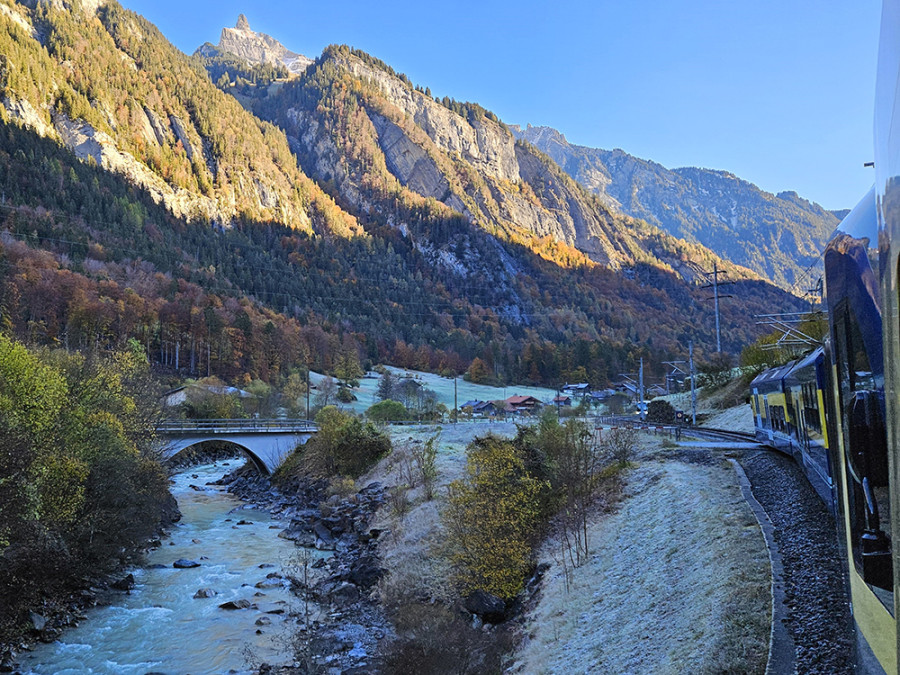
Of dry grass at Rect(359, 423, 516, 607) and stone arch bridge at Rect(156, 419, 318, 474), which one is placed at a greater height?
stone arch bridge at Rect(156, 419, 318, 474)

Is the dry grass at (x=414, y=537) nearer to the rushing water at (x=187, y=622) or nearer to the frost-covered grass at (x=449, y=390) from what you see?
the rushing water at (x=187, y=622)

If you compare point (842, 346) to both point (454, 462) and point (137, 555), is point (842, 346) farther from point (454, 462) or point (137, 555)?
point (454, 462)

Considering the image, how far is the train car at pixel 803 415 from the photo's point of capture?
1141 centimetres

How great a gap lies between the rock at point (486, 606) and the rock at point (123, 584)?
46.3 feet

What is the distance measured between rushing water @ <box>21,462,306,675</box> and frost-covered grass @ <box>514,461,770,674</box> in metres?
8.86

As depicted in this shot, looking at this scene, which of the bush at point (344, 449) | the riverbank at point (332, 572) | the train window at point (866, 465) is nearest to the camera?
the train window at point (866, 465)

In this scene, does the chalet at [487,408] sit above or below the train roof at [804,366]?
below

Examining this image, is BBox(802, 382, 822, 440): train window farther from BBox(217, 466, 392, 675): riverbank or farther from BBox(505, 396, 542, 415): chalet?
BBox(505, 396, 542, 415): chalet

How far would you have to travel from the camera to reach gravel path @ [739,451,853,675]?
8.30 meters

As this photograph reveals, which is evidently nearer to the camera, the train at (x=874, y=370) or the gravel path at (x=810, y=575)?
the train at (x=874, y=370)

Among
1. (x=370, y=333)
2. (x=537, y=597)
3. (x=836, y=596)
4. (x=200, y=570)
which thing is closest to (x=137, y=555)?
(x=200, y=570)

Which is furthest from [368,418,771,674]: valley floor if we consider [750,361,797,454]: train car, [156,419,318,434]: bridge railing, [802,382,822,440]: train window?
[156,419,318,434]: bridge railing

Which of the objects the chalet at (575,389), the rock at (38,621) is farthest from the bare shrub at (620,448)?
the chalet at (575,389)

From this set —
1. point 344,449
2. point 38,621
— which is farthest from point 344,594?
point 344,449
